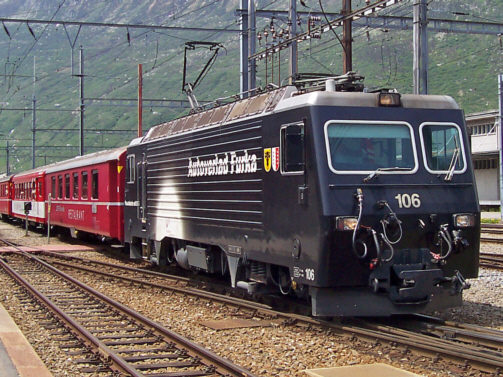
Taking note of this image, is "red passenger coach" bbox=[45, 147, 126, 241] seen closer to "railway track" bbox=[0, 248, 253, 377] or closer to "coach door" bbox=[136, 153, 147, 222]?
"coach door" bbox=[136, 153, 147, 222]

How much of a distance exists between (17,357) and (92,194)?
44.2 feet

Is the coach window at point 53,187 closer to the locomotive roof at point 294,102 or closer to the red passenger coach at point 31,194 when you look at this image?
the red passenger coach at point 31,194

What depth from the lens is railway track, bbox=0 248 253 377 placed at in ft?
26.0

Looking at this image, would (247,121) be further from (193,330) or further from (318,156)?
(193,330)

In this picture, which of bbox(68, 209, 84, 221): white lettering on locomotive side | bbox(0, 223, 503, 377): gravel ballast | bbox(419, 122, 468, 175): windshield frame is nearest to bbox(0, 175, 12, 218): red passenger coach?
bbox(68, 209, 84, 221): white lettering on locomotive side

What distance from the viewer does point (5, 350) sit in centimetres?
852

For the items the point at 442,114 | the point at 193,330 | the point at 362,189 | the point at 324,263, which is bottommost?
the point at 193,330

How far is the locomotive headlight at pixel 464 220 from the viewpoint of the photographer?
9641mm

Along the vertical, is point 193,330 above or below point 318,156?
below

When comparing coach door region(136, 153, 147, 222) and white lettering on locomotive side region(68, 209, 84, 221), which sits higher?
coach door region(136, 153, 147, 222)

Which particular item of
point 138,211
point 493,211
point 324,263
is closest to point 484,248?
point 138,211

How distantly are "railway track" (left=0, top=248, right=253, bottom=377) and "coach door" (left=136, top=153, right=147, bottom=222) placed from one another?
2.52m

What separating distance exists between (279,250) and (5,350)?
3.76 m

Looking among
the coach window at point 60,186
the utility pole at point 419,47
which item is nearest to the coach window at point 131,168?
the utility pole at point 419,47
